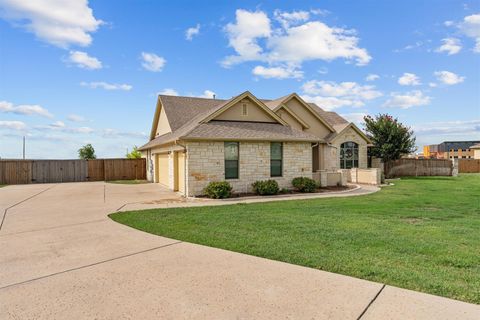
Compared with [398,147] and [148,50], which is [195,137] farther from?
[398,147]

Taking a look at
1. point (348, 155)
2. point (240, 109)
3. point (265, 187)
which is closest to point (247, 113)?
point (240, 109)

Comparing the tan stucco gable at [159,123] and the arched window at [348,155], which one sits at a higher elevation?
the tan stucco gable at [159,123]

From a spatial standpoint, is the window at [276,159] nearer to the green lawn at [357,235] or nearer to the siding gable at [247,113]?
the siding gable at [247,113]

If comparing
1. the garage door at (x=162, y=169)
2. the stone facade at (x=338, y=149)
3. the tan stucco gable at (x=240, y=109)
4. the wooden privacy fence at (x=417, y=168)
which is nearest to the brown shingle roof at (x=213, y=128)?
the tan stucco gable at (x=240, y=109)

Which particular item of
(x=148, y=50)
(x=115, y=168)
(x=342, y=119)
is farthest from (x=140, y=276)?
(x=342, y=119)

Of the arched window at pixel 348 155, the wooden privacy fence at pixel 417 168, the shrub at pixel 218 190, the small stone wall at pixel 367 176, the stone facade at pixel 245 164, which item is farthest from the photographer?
the wooden privacy fence at pixel 417 168

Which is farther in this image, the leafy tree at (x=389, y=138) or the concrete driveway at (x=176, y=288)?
the leafy tree at (x=389, y=138)

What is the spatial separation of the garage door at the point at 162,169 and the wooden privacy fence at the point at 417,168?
1983 centimetres

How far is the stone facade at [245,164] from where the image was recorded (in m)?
13.7

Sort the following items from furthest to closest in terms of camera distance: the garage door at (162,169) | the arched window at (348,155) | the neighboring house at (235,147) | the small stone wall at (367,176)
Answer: the arched window at (348,155), the small stone wall at (367,176), the garage door at (162,169), the neighboring house at (235,147)

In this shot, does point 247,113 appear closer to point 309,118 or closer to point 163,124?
point 309,118

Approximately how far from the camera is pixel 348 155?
916 inches

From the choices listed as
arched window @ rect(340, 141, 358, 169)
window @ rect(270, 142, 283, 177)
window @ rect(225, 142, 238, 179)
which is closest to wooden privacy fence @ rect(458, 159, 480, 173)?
arched window @ rect(340, 141, 358, 169)

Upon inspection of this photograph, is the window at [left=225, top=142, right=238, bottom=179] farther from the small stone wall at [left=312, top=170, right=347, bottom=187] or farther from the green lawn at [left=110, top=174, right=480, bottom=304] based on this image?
→ the small stone wall at [left=312, top=170, right=347, bottom=187]
